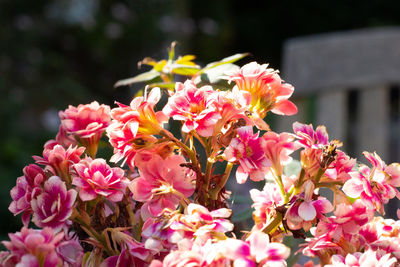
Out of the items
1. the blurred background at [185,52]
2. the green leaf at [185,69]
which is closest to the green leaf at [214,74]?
the green leaf at [185,69]

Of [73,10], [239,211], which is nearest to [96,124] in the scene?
[239,211]

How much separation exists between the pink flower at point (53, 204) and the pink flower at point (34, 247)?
2 centimetres

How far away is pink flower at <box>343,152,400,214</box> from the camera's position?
36 cm

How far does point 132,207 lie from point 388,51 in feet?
5.01

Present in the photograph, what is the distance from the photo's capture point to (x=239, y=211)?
1.77 feet

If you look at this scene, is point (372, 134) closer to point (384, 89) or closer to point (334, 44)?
point (384, 89)

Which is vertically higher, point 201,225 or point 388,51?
point 201,225

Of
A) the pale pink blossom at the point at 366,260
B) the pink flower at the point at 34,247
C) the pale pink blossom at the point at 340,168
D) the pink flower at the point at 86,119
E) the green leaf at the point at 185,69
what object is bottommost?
the pale pink blossom at the point at 366,260

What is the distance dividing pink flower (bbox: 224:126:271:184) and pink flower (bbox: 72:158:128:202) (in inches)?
2.9

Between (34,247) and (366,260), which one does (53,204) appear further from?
(366,260)

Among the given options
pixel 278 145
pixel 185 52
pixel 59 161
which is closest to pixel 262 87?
pixel 278 145

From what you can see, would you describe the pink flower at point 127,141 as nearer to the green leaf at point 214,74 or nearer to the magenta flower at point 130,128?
the magenta flower at point 130,128

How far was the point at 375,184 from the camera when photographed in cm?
37

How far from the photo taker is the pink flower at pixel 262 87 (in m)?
0.40
